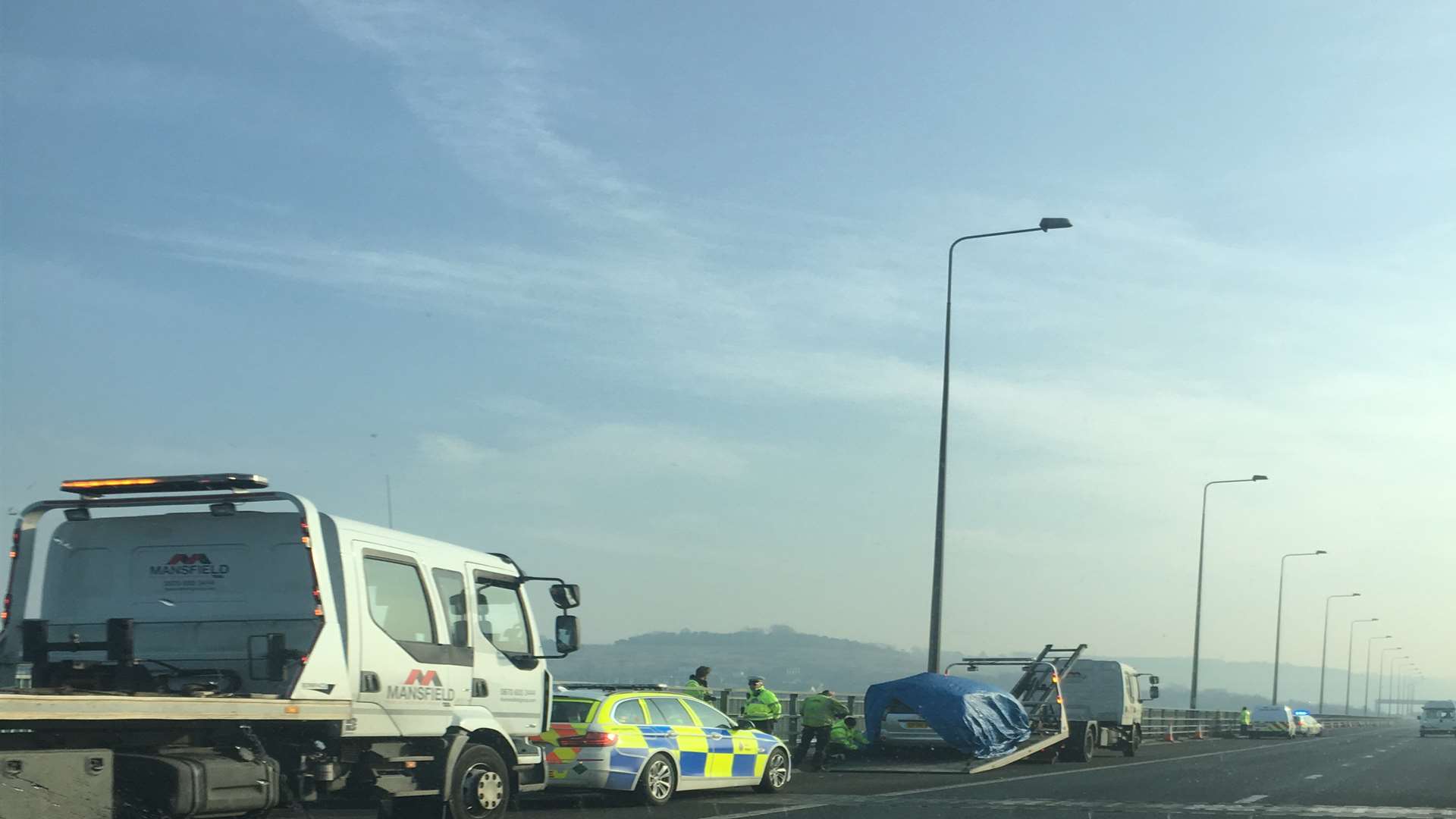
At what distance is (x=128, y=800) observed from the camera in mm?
8680

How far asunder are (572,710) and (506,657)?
12.6ft

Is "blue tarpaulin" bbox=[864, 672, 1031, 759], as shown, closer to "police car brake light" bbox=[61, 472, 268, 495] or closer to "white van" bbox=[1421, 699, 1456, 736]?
"police car brake light" bbox=[61, 472, 268, 495]

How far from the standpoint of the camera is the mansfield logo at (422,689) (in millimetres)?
10883

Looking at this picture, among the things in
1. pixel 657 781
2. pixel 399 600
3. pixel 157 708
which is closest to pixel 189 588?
pixel 399 600

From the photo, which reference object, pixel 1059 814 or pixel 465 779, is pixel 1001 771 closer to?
pixel 1059 814

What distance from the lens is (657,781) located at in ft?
54.6

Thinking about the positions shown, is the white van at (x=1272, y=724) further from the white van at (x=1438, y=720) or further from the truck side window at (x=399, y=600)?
the truck side window at (x=399, y=600)

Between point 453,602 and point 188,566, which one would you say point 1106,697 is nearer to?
point 453,602

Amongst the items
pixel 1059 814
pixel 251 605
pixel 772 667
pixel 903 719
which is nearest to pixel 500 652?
pixel 251 605

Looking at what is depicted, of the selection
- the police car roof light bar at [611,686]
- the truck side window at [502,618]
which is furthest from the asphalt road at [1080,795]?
the truck side window at [502,618]

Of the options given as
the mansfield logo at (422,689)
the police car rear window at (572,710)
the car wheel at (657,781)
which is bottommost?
the car wheel at (657,781)

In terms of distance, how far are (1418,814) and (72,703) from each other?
1388 cm

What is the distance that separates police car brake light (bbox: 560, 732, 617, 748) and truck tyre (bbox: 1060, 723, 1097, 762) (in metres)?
15.4

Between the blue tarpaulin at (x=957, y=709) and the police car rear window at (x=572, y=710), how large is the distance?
8670 mm
